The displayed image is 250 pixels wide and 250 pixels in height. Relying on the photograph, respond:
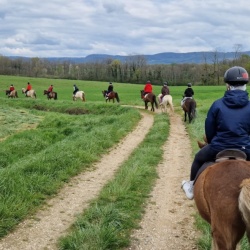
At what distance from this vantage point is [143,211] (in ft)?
21.8

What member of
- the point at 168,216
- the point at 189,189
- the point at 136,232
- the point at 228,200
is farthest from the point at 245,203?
the point at 168,216

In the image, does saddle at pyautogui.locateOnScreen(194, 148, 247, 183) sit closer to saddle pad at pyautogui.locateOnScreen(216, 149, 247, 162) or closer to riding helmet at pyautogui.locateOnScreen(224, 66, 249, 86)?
saddle pad at pyautogui.locateOnScreen(216, 149, 247, 162)

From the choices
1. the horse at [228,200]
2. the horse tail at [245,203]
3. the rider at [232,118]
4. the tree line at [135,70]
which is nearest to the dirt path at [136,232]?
the horse at [228,200]

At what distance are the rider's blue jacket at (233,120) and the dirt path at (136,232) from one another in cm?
181

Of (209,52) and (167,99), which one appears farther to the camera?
(209,52)

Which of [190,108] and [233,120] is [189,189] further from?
[190,108]

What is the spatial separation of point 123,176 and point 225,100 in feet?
14.7

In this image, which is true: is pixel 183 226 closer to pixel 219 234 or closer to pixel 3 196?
pixel 219 234

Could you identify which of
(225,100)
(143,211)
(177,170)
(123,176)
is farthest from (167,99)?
(225,100)

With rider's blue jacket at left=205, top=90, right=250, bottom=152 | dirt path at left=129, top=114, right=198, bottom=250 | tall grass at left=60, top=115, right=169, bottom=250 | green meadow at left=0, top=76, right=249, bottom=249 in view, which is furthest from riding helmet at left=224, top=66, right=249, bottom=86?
tall grass at left=60, top=115, right=169, bottom=250

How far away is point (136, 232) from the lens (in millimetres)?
5742

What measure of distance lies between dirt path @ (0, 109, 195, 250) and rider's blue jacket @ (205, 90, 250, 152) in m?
1.81

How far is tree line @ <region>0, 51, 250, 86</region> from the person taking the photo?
3725 inches

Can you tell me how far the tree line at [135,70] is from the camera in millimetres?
94625
